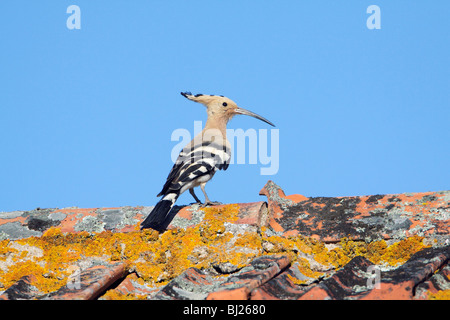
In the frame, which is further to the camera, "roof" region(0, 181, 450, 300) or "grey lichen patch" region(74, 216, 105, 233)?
"grey lichen patch" region(74, 216, 105, 233)

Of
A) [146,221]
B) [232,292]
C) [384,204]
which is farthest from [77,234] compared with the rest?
[384,204]

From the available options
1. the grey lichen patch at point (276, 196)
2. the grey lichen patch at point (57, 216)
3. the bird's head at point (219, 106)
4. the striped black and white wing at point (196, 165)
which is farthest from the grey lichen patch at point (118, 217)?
the bird's head at point (219, 106)

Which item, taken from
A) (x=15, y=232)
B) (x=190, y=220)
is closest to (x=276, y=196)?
(x=190, y=220)

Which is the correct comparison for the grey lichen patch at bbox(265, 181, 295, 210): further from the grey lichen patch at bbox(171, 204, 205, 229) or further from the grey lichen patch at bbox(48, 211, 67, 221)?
the grey lichen patch at bbox(48, 211, 67, 221)

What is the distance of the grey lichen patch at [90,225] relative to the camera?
169 inches

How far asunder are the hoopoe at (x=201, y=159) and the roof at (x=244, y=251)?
14 cm

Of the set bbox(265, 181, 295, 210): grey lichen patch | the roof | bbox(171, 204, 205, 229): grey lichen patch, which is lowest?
the roof

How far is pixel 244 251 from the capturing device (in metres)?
3.71

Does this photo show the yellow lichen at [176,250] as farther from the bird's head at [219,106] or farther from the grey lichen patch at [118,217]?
the bird's head at [219,106]

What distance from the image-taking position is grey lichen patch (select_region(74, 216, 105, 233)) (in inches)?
169

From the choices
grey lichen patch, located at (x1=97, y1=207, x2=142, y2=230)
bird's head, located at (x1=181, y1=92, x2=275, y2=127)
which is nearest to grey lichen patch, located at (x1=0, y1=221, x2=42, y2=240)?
grey lichen patch, located at (x1=97, y1=207, x2=142, y2=230)

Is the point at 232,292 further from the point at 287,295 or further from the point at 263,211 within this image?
the point at 263,211
